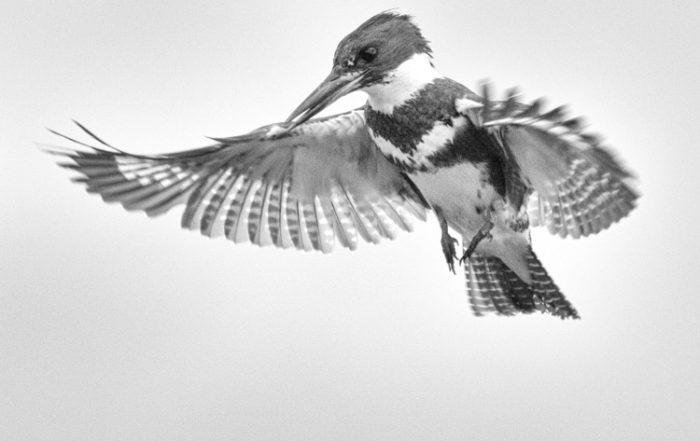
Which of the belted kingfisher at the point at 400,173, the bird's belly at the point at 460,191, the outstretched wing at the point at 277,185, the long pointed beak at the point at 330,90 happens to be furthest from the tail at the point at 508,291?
the long pointed beak at the point at 330,90

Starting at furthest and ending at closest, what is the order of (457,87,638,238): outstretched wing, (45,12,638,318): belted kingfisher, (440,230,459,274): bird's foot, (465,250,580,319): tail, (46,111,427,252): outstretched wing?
(465,250,580,319): tail < (46,111,427,252): outstretched wing < (440,230,459,274): bird's foot < (45,12,638,318): belted kingfisher < (457,87,638,238): outstretched wing

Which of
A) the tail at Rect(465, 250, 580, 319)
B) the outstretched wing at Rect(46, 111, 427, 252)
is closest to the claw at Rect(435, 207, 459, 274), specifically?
the outstretched wing at Rect(46, 111, 427, 252)

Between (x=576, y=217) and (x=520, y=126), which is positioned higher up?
(x=520, y=126)

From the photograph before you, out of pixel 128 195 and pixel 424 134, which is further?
pixel 128 195

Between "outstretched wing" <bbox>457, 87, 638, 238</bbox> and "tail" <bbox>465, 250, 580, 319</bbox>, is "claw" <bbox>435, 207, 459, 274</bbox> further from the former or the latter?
"tail" <bbox>465, 250, 580, 319</bbox>

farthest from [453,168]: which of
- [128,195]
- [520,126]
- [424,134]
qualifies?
[128,195]

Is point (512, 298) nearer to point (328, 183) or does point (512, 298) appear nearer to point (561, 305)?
point (561, 305)
